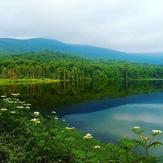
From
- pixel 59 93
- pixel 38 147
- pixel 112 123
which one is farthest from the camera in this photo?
pixel 59 93

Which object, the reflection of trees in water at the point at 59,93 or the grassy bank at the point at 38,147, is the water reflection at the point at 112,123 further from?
the grassy bank at the point at 38,147

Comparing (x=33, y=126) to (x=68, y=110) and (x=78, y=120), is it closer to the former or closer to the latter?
(x=78, y=120)

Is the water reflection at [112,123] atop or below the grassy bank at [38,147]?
below

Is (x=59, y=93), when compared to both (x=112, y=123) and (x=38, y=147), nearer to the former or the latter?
(x=112, y=123)

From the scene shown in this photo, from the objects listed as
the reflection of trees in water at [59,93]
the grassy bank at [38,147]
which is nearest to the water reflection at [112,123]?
the reflection of trees in water at [59,93]

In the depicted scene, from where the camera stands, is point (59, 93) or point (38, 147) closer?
point (38, 147)

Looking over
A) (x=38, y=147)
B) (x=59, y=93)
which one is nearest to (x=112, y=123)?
(x=38, y=147)

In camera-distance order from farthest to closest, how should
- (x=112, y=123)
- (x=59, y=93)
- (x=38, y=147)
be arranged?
(x=59, y=93) → (x=112, y=123) → (x=38, y=147)

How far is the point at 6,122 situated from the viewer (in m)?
18.5

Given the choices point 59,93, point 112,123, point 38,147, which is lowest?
point 59,93

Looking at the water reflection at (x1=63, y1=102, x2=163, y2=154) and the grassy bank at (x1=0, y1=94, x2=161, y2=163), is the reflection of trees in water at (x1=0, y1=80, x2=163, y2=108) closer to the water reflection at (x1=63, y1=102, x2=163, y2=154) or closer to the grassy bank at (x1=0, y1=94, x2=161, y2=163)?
the water reflection at (x1=63, y1=102, x2=163, y2=154)

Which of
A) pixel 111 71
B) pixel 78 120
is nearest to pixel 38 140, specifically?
pixel 78 120

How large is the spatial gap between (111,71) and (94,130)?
158071 millimetres

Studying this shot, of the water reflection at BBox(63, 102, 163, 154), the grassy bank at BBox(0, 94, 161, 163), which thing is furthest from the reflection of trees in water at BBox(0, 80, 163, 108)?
the grassy bank at BBox(0, 94, 161, 163)
